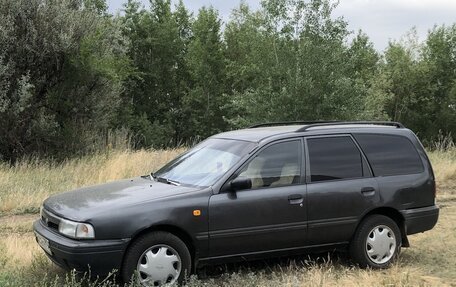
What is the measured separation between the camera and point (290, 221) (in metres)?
6.00

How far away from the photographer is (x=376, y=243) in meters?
6.45

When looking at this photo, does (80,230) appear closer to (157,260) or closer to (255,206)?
(157,260)

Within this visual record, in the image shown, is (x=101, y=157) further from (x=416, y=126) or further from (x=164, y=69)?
(x=416, y=126)

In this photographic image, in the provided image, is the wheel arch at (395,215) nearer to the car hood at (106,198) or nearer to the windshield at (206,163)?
the windshield at (206,163)

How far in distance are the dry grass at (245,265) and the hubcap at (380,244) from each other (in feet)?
0.58

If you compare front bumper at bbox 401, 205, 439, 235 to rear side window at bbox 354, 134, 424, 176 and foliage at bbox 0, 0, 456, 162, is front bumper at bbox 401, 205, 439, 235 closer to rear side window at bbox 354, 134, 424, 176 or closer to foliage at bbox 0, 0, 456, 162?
rear side window at bbox 354, 134, 424, 176

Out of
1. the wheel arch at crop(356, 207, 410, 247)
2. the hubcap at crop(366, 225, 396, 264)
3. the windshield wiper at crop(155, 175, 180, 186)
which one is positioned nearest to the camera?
the windshield wiper at crop(155, 175, 180, 186)

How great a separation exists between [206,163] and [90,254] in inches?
71.0

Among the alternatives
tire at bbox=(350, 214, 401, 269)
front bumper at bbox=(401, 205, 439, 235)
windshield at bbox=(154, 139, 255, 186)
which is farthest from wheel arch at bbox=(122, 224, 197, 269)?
front bumper at bbox=(401, 205, 439, 235)

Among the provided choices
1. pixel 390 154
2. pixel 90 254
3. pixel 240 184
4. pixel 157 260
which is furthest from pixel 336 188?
pixel 90 254

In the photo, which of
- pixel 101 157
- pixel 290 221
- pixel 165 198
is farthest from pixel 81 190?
pixel 101 157

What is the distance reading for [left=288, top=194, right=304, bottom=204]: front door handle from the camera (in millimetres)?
5996

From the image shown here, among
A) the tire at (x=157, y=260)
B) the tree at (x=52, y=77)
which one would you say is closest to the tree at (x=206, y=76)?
the tree at (x=52, y=77)

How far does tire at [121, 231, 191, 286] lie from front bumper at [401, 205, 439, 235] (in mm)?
2858
